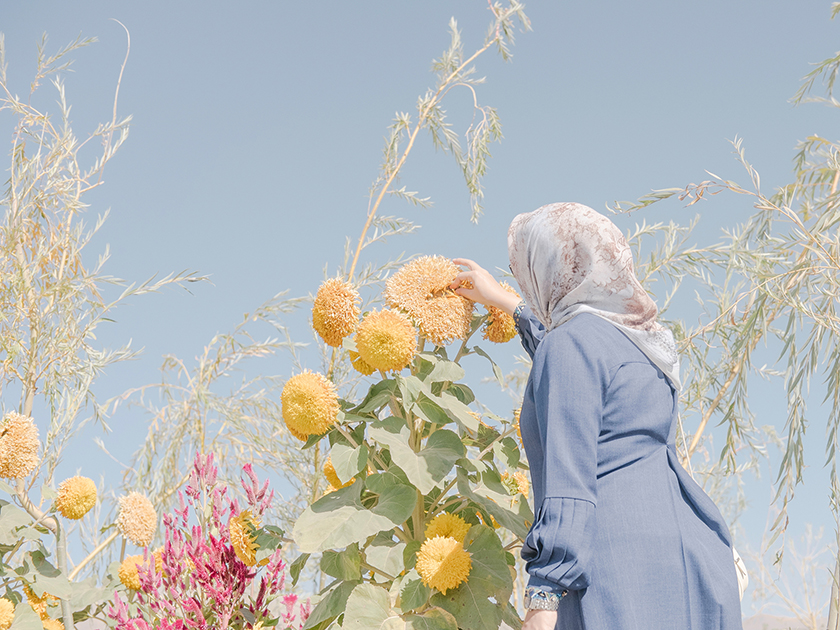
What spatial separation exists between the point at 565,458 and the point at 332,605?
0.64 metres

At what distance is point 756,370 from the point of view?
2.35 meters

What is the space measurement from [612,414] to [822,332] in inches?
55.6

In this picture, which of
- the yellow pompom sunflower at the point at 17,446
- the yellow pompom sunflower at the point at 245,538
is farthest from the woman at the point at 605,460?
the yellow pompom sunflower at the point at 17,446

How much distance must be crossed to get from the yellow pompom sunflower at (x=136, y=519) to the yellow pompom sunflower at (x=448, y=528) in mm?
1041

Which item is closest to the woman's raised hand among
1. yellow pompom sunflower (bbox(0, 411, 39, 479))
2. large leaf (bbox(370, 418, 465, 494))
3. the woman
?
the woman

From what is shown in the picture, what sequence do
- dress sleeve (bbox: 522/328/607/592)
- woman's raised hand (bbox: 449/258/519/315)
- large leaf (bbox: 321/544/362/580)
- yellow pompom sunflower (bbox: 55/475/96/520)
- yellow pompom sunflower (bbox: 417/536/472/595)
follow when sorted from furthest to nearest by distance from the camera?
yellow pompom sunflower (bbox: 55/475/96/520) → woman's raised hand (bbox: 449/258/519/315) → large leaf (bbox: 321/544/362/580) → yellow pompom sunflower (bbox: 417/536/472/595) → dress sleeve (bbox: 522/328/607/592)

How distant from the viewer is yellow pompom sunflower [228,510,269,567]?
1.52 m

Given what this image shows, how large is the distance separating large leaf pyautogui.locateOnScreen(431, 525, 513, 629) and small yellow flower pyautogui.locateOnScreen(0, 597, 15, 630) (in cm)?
127

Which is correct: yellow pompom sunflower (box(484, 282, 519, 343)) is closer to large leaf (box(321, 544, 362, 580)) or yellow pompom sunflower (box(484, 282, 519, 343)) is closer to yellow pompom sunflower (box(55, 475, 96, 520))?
large leaf (box(321, 544, 362, 580))

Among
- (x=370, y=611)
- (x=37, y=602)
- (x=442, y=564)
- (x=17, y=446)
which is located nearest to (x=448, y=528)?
(x=442, y=564)

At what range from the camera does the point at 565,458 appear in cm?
105

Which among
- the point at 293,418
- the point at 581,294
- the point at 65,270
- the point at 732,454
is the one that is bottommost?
the point at 732,454

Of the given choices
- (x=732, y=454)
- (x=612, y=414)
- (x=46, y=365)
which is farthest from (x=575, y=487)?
(x=46, y=365)

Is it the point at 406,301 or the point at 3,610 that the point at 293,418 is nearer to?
the point at 406,301
